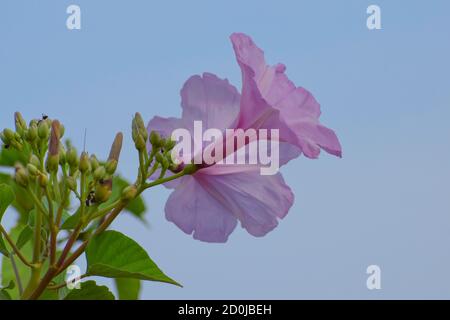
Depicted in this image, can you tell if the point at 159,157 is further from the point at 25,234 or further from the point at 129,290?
the point at 129,290

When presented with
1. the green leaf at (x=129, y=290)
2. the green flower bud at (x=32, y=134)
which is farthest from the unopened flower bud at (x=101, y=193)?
the green leaf at (x=129, y=290)

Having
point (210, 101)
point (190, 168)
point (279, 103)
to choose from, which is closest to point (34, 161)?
point (190, 168)

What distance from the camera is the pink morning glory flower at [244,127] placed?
5.80ft

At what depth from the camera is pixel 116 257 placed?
2.02 meters

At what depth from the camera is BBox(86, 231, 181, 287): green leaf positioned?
1.90 meters

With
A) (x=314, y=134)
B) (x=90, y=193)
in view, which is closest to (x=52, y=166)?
(x=90, y=193)

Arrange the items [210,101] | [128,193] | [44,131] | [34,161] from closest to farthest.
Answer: [128,193] < [34,161] < [44,131] < [210,101]

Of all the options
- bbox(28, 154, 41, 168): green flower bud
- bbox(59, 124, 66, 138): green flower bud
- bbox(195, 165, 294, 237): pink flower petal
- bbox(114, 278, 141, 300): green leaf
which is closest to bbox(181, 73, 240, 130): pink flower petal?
bbox(195, 165, 294, 237): pink flower petal

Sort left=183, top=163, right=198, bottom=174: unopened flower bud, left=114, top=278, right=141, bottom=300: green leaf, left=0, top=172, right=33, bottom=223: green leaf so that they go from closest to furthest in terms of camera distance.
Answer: left=183, top=163, right=198, bottom=174: unopened flower bud
left=0, top=172, right=33, bottom=223: green leaf
left=114, top=278, right=141, bottom=300: green leaf

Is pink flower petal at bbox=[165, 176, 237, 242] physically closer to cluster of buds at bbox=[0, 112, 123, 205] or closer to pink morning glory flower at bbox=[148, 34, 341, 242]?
pink morning glory flower at bbox=[148, 34, 341, 242]

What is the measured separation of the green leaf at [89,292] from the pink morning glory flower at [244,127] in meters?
0.27

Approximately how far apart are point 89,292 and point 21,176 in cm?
44

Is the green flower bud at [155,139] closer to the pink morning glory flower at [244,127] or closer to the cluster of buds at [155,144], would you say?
the cluster of buds at [155,144]

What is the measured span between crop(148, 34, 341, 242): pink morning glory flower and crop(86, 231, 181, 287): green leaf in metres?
0.15
